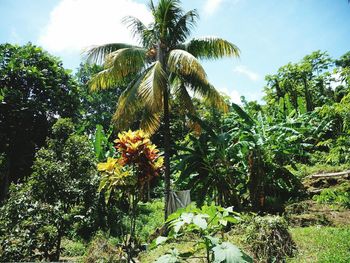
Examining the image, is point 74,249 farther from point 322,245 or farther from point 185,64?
point 322,245

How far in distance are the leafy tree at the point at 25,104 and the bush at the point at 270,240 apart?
37.8 ft

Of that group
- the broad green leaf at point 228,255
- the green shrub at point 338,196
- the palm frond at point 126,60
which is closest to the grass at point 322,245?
the green shrub at point 338,196

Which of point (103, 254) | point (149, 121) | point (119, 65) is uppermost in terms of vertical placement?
point (119, 65)

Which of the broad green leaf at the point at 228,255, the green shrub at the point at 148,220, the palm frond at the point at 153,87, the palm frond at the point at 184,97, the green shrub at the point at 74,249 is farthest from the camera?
the palm frond at the point at 184,97

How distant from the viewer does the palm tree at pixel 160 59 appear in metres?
9.08

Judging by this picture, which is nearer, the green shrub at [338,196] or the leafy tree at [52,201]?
the leafy tree at [52,201]

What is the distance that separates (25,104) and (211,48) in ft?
28.7

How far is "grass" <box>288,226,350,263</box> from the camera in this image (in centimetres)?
432

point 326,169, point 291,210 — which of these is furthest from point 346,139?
point 291,210

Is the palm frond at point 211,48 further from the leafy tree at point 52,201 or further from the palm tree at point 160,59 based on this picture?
the leafy tree at point 52,201

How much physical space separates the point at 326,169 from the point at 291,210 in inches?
143

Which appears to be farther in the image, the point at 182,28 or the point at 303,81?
the point at 303,81

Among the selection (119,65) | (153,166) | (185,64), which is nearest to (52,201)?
(153,166)

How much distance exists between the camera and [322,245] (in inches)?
198
